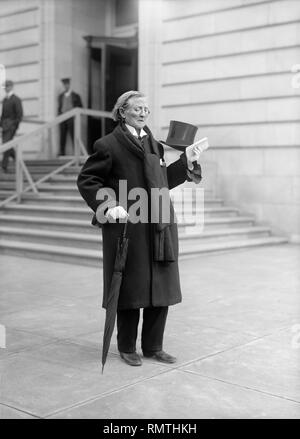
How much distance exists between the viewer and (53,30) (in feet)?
50.6

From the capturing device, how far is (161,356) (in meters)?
4.20

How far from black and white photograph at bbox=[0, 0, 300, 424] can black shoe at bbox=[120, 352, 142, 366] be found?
10 mm

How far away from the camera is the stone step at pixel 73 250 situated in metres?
8.52

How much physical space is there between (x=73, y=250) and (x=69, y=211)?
1.67m

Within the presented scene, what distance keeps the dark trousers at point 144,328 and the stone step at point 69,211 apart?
585 cm

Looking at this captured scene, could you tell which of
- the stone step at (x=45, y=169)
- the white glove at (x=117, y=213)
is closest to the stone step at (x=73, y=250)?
the stone step at (x=45, y=169)

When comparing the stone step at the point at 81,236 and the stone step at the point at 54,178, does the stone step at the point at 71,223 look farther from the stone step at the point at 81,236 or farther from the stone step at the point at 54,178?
the stone step at the point at 54,178

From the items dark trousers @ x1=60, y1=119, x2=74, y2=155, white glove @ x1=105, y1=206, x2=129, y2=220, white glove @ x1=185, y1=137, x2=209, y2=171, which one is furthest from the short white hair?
dark trousers @ x1=60, y1=119, x2=74, y2=155

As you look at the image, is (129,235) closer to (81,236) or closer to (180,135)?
(180,135)

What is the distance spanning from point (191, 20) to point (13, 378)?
10.6 m

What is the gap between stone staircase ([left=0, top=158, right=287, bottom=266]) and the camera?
29.9ft

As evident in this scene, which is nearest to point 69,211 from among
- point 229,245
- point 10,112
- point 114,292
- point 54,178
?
point 54,178

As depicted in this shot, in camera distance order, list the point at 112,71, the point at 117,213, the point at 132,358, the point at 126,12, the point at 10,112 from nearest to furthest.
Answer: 1. the point at 117,213
2. the point at 132,358
3. the point at 10,112
4. the point at 112,71
5. the point at 126,12

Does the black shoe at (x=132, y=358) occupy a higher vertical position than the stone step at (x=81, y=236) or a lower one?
lower
